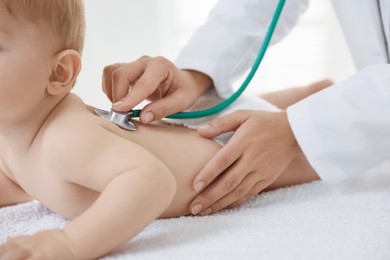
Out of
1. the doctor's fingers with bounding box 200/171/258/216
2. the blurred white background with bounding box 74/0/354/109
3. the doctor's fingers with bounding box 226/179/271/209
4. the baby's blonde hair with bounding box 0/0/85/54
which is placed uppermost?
the baby's blonde hair with bounding box 0/0/85/54

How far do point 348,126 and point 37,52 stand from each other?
2.01ft

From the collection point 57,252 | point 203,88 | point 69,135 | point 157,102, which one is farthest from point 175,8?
point 57,252

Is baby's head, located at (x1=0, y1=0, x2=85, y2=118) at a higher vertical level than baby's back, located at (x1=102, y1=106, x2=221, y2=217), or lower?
higher

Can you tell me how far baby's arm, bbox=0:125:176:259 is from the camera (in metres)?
0.80

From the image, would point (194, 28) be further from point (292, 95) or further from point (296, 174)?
point (296, 174)

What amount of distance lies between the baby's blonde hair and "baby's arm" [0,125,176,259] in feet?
0.57

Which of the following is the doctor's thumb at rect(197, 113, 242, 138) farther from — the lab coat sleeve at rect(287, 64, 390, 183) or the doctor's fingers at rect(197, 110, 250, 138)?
the lab coat sleeve at rect(287, 64, 390, 183)

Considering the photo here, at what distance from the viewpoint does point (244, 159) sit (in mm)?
1144

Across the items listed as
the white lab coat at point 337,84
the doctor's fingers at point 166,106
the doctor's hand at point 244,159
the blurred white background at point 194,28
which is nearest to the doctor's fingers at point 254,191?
the doctor's hand at point 244,159

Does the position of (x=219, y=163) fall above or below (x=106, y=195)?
below

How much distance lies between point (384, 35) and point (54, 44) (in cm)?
78

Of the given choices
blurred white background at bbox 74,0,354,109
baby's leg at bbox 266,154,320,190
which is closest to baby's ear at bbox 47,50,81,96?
baby's leg at bbox 266,154,320,190

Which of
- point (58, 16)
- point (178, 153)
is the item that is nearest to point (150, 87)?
point (178, 153)

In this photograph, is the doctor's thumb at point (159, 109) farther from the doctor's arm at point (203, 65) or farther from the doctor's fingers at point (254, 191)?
the doctor's fingers at point (254, 191)
